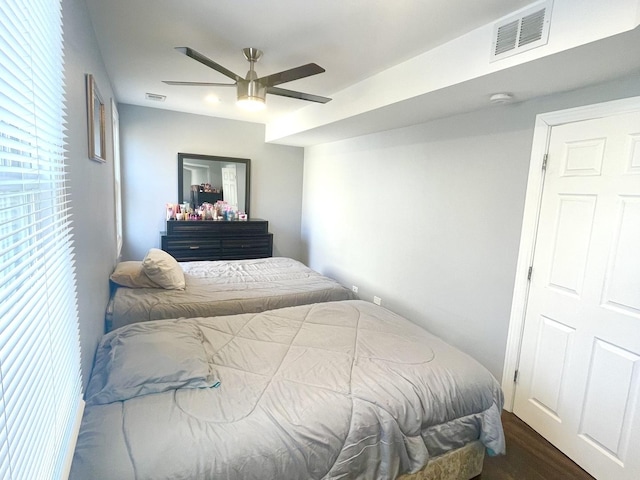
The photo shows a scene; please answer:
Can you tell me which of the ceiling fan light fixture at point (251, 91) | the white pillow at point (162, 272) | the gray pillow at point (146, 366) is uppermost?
the ceiling fan light fixture at point (251, 91)

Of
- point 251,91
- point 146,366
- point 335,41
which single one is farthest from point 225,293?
point 335,41

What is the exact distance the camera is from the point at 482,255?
268 cm

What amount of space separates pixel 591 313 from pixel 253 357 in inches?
76.1

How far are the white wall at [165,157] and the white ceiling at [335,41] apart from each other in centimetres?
145

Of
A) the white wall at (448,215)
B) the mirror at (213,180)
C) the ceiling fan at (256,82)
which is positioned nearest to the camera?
the ceiling fan at (256,82)

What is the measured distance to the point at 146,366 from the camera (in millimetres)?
1560

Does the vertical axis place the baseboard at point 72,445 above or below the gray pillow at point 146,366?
below

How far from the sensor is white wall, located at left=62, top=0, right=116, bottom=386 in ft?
4.65

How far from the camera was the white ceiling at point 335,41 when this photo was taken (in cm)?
176

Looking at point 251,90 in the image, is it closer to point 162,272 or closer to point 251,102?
point 251,102

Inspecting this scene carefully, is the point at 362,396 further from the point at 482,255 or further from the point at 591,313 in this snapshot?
the point at 482,255

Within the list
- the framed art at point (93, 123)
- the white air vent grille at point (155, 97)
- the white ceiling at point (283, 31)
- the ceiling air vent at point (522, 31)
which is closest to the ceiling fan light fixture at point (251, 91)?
the white ceiling at point (283, 31)

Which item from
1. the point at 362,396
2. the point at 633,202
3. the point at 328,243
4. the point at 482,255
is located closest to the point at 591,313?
the point at 633,202

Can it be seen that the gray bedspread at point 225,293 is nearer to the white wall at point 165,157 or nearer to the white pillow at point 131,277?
the white pillow at point 131,277
